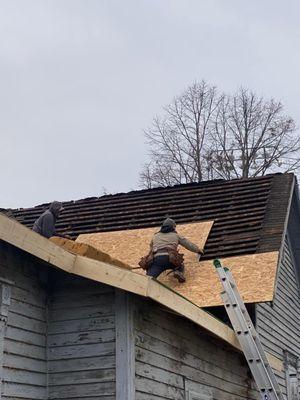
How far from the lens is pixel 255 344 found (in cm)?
828

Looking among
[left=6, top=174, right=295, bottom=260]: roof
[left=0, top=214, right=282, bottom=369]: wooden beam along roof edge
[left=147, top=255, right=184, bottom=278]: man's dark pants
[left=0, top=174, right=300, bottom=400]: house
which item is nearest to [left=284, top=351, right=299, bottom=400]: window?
[left=0, top=174, right=300, bottom=400]: house

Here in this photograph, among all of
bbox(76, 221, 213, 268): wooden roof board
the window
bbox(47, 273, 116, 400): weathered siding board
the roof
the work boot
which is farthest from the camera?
the window

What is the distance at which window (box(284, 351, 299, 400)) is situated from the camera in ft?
42.7

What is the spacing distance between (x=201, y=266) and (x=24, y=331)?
481cm

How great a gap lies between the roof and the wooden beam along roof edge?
4.62m

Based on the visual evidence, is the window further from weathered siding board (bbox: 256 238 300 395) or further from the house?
the house

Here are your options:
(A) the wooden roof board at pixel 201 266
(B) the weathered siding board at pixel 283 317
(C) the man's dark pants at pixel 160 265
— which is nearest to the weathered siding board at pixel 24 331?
(A) the wooden roof board at pixel 201 266

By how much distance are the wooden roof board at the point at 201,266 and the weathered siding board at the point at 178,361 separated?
30.7 inches

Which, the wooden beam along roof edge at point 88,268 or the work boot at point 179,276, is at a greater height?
→ the work boot at point 179,276

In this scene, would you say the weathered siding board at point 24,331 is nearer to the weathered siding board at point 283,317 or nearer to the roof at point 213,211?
the roof at point 213,211

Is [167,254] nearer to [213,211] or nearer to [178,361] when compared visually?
[178,361]

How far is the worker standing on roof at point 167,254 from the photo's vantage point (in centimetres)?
1090

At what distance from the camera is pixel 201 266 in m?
11.5

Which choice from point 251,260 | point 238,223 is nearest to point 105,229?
point 238,223
